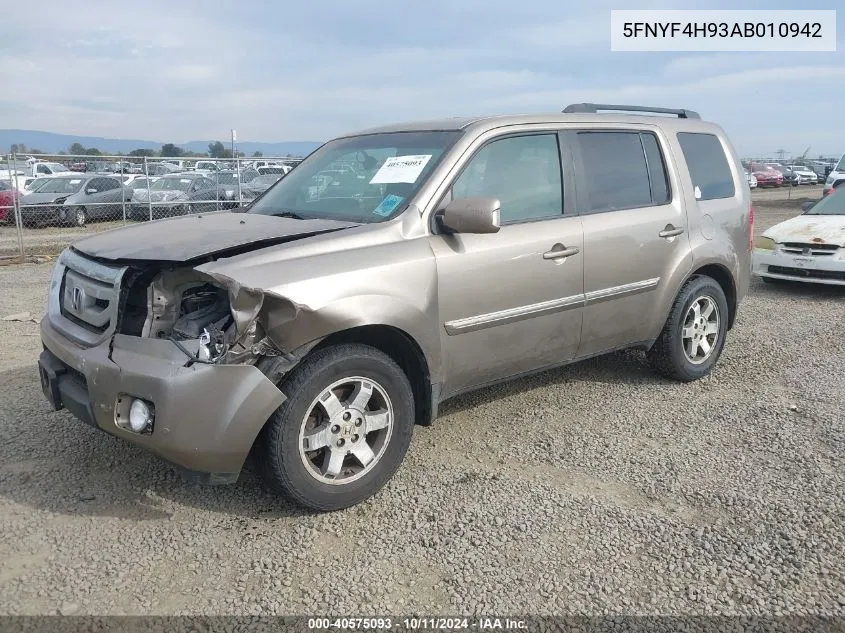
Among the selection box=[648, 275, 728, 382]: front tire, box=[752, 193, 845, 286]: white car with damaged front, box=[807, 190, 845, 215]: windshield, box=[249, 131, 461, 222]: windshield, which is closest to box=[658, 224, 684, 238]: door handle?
box=[648, 275, 728, 382]: front tire

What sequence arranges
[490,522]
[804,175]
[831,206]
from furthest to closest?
1. [804,175]
2. [831,206]
3. [490,522]

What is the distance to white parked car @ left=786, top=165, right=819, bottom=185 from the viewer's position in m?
39.8

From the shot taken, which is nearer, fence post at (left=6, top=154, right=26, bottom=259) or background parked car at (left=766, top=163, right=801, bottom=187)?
fence post at (left=6, top=154, right=26, bottom=259)

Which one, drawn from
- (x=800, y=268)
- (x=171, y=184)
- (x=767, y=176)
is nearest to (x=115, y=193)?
(x=171, y=184)

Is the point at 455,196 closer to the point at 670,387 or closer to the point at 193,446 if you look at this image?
the point at 193,446

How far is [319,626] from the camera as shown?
101 inches

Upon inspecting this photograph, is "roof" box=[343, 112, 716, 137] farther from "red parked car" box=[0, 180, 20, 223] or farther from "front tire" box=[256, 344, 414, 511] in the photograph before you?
"red parked car" box=[0, 180, 20, 223]

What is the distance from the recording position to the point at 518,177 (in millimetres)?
4055

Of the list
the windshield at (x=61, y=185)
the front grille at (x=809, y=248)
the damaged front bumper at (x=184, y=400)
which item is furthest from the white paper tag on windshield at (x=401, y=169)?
the windshield at (x=61, y=185)

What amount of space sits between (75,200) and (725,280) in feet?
48.6

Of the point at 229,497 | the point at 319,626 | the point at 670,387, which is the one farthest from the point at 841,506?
the point at 229,497

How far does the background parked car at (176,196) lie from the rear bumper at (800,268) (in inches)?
425

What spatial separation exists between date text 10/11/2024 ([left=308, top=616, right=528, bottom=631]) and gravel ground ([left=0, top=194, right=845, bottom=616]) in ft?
0.20

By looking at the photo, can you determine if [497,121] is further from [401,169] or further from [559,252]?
[559,252]
